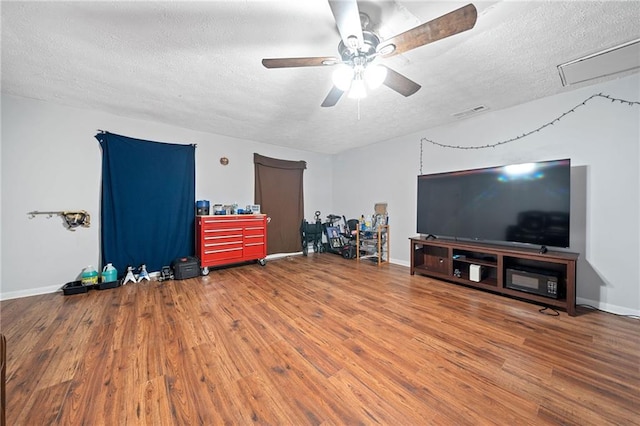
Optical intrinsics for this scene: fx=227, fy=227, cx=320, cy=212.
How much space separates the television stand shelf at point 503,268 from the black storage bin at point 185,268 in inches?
129

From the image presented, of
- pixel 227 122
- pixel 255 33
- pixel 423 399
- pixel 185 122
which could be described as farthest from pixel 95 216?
pixel 423 399

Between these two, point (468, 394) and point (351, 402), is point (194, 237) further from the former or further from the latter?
point (468, 394)

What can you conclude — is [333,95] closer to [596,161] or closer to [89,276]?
[596,161]

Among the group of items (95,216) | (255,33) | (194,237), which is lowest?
(194,237)

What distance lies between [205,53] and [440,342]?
2.99 m

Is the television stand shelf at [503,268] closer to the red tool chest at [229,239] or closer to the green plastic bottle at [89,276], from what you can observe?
the red tool chest at [229,239]

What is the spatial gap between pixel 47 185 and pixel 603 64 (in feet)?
19.5

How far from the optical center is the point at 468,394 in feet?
4.20

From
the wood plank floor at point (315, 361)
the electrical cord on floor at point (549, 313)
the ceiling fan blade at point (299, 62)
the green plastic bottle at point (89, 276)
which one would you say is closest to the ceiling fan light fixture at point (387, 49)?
the ceiling fan blade at point (299, 62)

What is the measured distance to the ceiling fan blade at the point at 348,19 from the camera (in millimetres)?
1143

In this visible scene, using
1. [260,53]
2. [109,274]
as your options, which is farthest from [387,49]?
[109,274]

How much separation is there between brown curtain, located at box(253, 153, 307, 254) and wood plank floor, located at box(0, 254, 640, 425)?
227 cm

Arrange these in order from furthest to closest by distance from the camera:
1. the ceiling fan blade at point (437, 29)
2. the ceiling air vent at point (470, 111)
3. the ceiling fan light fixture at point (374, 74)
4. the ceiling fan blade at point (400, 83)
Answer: the ceiling air vent at point (470, 111) < the ceiling fan blade at point (400, 83) < the ceiling fan light fixture at point (374, 74) < the ceiling fan blade at point (437, 29)

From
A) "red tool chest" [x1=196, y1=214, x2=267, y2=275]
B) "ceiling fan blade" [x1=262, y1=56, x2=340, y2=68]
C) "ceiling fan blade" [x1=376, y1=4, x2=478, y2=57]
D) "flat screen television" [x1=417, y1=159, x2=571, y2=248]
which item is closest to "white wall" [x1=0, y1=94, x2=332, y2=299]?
"red tool chest" [x1=196, y1=214, x2=267, y2=275]
